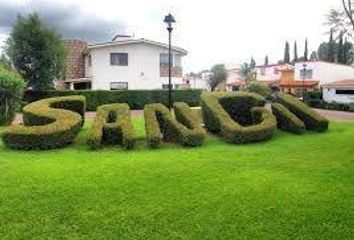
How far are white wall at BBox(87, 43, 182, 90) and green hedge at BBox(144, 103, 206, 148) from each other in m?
24.2

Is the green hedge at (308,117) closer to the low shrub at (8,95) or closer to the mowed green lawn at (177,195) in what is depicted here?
the mowed green lawn at (177,195)

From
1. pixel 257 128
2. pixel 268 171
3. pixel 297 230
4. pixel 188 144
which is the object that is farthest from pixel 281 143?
pixel 297 230

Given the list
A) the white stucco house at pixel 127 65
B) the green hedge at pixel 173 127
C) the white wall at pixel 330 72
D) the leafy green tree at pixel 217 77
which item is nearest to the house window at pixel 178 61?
the white stucco house at pixel 127 65

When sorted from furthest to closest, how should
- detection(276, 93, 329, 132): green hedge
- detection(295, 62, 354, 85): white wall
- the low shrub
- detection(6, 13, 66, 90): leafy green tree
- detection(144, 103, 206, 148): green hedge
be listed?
detection(295, 62, 354, 85): white wall
detection(6, 13, 66, 90): leafy green tree
the low shrub
detection(276, 93, 329, 132): green hedge
detection(144, 103, 206, 148): green hedge

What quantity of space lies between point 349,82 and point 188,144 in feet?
125

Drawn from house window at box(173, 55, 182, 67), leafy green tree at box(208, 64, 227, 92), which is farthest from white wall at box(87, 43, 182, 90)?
leafy green tree at box(208, 64, 227, 92)

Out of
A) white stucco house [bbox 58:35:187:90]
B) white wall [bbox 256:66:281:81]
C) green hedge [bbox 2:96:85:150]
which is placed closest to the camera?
green hedge [bbox 2:96:85:150]

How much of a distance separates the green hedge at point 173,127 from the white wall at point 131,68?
2416 cm

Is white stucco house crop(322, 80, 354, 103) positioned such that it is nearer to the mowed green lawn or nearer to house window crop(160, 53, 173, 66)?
house window crop(160, 53, 173, 66)

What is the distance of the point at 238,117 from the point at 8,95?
10.2 metres

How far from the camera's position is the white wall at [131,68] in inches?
1539

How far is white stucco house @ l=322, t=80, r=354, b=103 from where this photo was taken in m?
47.0

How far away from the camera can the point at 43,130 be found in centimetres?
1334

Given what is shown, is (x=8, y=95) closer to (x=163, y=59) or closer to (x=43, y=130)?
(x=43, y=130)
